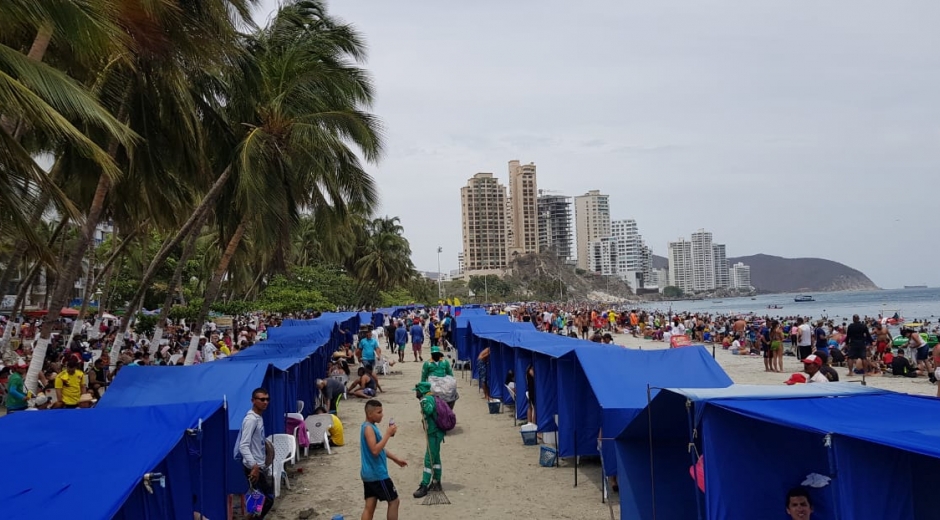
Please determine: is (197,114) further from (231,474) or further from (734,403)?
(734,403)

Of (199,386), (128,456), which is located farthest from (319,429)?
(128,456)

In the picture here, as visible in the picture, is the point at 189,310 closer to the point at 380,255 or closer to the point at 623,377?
the point at 623,377

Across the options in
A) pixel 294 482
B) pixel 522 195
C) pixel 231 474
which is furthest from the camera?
pixel 522 195

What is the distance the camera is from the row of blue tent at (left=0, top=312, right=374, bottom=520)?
13.1ft

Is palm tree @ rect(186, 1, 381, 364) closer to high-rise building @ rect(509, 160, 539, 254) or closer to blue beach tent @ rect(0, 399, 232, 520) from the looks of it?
blue beach tent @ rect(0, 399, 232, 520)

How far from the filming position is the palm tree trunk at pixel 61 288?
1341cm

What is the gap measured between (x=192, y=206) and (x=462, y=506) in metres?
15.4

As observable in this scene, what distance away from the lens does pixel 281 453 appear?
9312 mm

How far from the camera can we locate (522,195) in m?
188

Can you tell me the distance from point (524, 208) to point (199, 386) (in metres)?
182

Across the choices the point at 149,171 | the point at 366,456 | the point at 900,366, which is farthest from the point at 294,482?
the point at 900,366

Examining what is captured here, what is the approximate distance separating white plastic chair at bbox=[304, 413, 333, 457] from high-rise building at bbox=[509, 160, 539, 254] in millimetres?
175974

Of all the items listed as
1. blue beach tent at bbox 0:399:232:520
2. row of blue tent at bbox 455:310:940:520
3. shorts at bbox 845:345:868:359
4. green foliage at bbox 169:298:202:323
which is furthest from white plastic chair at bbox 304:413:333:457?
green foliage at bbox 169:298:202:323

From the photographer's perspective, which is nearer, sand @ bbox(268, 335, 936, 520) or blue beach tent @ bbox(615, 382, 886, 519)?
blue beach tent @ bbox(615, 382, 886, 519)
